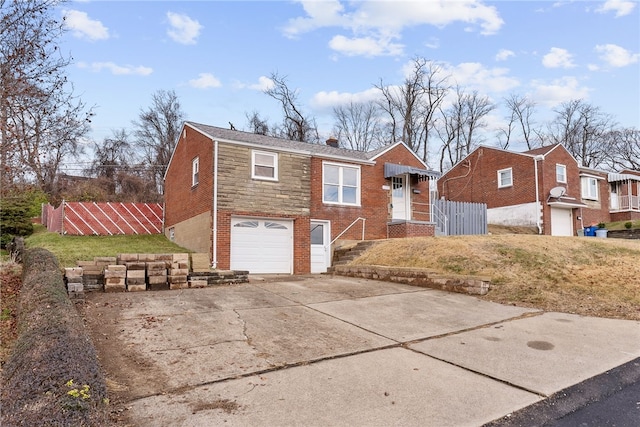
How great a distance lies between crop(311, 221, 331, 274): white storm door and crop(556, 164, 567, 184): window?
56.7 ft

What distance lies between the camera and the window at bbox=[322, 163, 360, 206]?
15.7 meters

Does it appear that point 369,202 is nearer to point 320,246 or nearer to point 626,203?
point 320,246

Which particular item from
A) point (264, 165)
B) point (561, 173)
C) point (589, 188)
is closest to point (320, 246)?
point (264, 165)

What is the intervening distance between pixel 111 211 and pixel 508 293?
728 inches

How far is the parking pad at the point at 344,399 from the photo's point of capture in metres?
3.28

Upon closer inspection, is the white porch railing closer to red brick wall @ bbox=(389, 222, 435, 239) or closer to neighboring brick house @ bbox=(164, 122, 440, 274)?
neighboring brick house @ bbox=(164, 122, 440, 274)

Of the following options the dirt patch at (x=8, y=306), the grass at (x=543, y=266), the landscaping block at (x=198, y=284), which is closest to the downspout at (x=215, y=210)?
the landscaping block at (x=198, y=284)

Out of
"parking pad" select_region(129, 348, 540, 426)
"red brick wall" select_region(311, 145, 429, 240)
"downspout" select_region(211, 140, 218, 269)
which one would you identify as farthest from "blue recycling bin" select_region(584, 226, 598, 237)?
"parking pad" select_region(129, 348, 540, 426)

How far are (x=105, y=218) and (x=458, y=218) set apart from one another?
695 inches

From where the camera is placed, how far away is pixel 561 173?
81.8 ft

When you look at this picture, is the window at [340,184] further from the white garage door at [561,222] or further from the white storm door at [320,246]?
the white garage door at [561,222]

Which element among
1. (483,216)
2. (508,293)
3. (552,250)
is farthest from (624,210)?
(508,293)

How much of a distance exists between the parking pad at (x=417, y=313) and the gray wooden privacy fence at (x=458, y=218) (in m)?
10.5

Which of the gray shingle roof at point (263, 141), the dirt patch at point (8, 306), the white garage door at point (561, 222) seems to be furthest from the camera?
the white garage door at point (561, 222)
